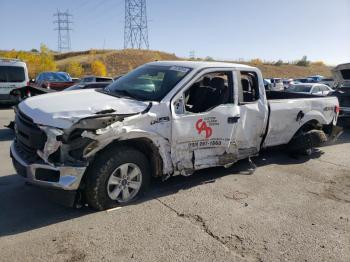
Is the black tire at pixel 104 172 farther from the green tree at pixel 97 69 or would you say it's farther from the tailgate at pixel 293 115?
the green tree at pixel 97 69

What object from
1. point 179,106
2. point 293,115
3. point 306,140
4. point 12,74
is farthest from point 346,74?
point 12,74

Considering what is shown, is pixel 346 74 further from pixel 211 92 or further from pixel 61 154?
pixel 61 154

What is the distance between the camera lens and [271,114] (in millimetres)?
6336

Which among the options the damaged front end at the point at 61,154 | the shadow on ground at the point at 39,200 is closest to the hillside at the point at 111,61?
the shadow on ground at the point at 39,200

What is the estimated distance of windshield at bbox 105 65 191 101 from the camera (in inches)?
199

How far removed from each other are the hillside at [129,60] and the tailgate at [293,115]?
46.6m

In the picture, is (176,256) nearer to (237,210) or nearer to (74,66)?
(237,210)

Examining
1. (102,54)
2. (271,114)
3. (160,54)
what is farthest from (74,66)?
(271,114)

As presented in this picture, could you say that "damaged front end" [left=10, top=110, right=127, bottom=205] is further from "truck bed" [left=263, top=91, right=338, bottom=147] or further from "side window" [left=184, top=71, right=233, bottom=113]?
"truck bed" [left=263, top=91, right=338, bottom=147]

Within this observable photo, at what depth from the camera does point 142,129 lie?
448 centimetres

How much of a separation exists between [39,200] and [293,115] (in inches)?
184

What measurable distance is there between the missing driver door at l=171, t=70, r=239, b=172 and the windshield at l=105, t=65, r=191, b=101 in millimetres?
241

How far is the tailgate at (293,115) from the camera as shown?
6.48 m

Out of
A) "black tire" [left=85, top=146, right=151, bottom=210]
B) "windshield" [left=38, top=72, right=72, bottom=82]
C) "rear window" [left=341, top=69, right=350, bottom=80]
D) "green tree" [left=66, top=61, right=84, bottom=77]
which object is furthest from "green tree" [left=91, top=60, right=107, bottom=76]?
"black tire" [left=85, top=146, right=151, bottom=210]
